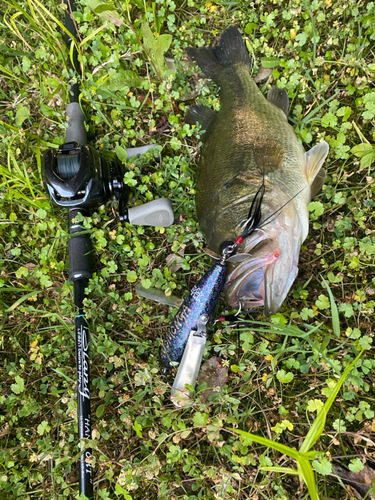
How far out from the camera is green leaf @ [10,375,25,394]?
3.00 metres

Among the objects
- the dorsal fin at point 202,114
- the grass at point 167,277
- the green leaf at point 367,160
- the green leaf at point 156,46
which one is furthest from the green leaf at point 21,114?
the green leaf at point 367,160

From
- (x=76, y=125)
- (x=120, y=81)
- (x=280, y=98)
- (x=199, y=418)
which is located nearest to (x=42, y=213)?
(x=76, y=125)

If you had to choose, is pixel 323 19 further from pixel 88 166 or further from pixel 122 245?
pixel 122 245

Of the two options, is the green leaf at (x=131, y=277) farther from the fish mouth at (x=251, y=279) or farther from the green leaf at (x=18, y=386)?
the green leaf at (x=18, y=386)

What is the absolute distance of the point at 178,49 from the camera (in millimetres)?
3152

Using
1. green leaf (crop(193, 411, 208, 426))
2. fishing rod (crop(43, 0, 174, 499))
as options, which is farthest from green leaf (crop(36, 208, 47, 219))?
green leaf (crop(193, 411, 208, 426))

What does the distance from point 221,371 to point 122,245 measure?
135 centimetres

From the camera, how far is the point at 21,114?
3.32 meters

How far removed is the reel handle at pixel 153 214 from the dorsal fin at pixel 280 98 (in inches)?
48.3

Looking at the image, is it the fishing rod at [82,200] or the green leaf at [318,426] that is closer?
the green leaf at [318,426]

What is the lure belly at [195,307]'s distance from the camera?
7.76 ft

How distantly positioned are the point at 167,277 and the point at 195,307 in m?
0.55

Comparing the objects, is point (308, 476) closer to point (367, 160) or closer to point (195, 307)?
point (195, 307)

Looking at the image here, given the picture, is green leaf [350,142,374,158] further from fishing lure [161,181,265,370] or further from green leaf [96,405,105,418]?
green leaf [96,405,105,418]
